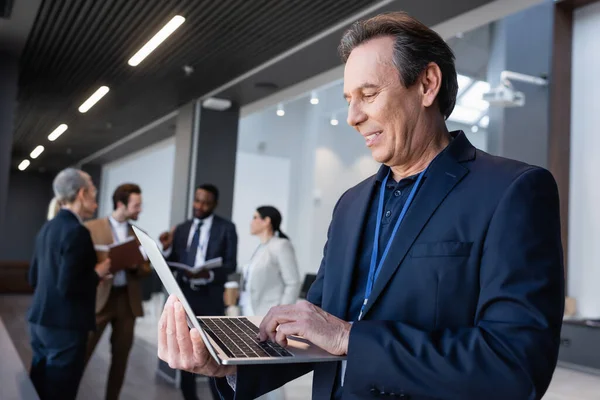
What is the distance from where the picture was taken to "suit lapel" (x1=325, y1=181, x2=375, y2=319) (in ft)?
4.15

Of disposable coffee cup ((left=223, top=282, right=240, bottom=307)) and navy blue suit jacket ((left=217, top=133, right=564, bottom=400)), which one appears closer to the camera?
navy blue suit jacket ((left=217, top=133, right=564, bottom=400))

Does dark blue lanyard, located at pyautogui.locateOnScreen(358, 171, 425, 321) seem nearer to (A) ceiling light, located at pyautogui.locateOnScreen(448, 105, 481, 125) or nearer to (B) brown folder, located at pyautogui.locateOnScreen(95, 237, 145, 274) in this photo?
(B) brown folder, located at pyautogui.locateOnScreen(95, 237, 145, 274)

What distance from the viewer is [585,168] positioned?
7.84 metres

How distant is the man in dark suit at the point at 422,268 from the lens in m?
0.98

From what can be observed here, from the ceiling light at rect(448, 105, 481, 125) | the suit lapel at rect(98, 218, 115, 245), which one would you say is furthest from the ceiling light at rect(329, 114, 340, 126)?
the suit lapel at rect(98, 218, 115, 245)

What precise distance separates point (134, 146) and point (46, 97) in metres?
4.08

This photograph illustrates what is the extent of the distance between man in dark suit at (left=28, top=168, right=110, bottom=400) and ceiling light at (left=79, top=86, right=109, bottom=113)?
14.1 feet

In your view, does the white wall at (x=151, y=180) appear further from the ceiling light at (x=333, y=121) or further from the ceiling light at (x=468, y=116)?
the ceiling light at (x=468, y=116)

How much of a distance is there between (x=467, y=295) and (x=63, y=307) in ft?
10.4

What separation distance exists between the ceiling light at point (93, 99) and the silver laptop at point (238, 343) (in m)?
7.00

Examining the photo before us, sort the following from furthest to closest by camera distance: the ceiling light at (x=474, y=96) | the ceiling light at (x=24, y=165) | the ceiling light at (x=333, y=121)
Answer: the ceiling light at (x=24, y=165)
the ceiling light at (x=333, y=121)
the ceiling light at (x=474, y=96)

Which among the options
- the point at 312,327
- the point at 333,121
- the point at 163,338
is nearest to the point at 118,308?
the point at 163,338

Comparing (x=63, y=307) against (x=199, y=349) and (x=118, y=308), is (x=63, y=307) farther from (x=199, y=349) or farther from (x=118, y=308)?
(x=199, y=349)

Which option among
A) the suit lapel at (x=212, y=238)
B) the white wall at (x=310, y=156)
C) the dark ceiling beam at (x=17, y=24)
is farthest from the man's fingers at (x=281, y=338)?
the white wall at (x=310, y=156)
